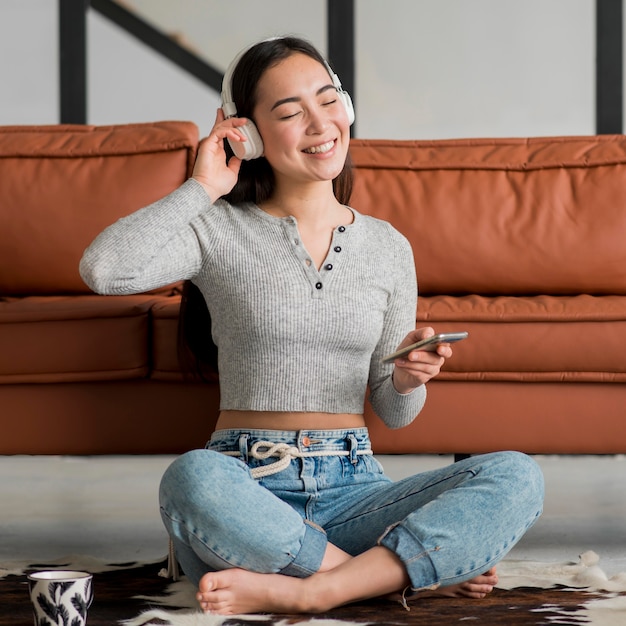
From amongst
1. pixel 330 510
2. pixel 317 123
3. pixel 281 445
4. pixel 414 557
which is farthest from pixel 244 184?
pixel 414 557

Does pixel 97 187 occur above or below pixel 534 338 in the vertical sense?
above

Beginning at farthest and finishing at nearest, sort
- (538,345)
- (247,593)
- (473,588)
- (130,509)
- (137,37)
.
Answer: (137,37) < (130,509) < (538,345) < (473,588) < (247,593)

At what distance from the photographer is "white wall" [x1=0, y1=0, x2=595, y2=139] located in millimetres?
4625

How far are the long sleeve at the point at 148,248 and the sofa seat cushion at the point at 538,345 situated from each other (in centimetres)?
53

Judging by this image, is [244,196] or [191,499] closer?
[191,499]

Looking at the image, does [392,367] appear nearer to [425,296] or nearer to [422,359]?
[422,359]

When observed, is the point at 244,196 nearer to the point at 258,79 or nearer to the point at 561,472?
the point at 258,79

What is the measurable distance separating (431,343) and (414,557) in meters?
0.32

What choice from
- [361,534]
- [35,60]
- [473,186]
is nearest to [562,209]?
[473,186]

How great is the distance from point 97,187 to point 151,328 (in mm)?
674

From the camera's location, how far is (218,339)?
5.64ft

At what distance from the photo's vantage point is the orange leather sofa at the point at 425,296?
1910mm

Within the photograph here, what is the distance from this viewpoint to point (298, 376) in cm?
163

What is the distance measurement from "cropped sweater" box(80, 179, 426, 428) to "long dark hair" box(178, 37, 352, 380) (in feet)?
0.25
